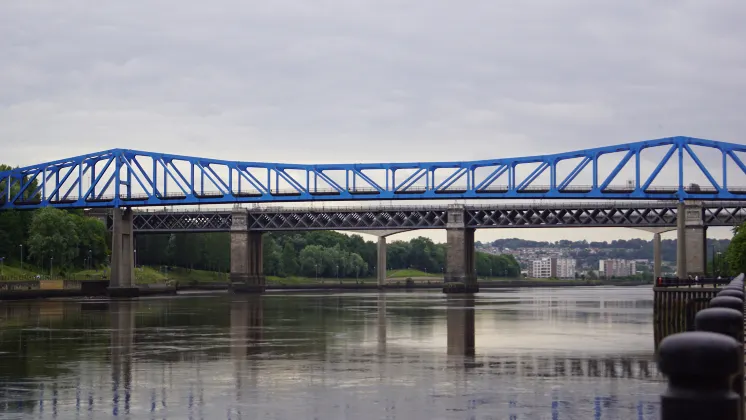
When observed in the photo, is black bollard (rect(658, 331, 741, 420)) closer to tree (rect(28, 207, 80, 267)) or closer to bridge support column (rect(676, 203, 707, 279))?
tree (rect(28, 207, 80, 267))

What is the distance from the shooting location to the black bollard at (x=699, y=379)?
4.50m

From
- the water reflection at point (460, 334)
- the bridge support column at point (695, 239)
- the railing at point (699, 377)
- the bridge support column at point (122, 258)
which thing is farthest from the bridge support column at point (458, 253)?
the railing at point (699, 377)

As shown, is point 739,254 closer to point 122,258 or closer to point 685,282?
point 685,282

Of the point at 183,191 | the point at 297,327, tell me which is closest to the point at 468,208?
the point at 183,191

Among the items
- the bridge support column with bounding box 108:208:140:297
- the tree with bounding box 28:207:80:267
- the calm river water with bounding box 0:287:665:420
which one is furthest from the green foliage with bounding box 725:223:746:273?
the tree with bounding box 28:207:80:267

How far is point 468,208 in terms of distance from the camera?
17362 cm

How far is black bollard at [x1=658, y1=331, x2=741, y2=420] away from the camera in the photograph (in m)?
4.50

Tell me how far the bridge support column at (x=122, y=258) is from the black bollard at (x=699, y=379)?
13802cm

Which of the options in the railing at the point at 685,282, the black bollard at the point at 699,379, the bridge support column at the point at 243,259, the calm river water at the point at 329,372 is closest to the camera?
the black bollard at the point at 699,379

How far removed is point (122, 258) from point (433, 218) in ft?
193

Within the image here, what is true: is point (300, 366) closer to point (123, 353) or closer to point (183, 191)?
point (123, 353)

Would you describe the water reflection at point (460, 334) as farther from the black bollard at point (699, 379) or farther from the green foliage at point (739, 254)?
the green foliage at point (739, 254)

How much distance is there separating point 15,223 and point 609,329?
5037 inches

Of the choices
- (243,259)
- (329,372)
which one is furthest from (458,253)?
(329,372)
